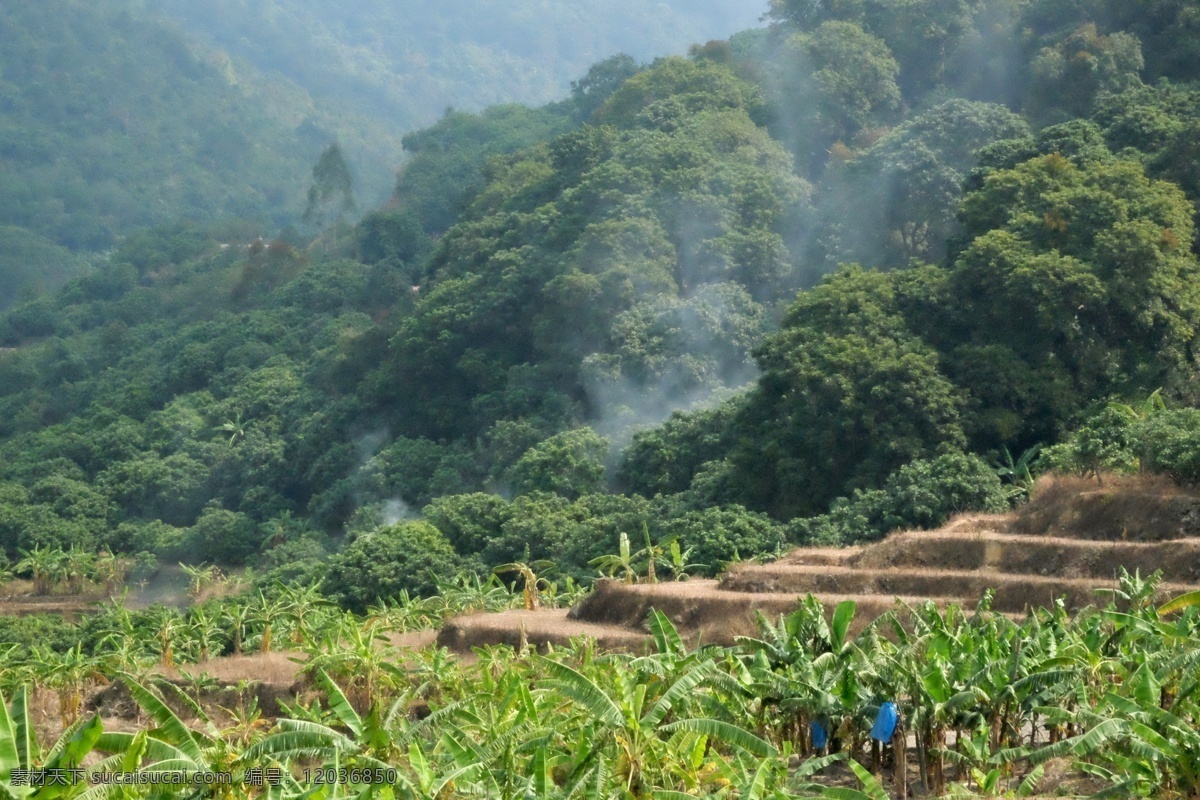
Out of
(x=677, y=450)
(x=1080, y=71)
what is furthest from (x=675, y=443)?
(x=1080, y=71)

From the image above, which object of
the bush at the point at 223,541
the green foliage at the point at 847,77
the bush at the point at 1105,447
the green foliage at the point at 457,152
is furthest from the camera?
the green foliage at the point at 457,152

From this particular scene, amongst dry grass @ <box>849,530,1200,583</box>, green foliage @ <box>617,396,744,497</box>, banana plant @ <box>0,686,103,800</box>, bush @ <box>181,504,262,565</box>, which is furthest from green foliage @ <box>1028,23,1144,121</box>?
banana plant @ <box>0,686,103,800</box>

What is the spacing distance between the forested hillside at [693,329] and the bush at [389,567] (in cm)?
11

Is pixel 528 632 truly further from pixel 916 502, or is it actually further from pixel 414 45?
pixel 414 45

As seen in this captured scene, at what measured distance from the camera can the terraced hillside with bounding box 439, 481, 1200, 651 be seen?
2238cm

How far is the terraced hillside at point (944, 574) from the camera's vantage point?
73.4 ft

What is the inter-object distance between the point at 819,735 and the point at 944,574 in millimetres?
10037

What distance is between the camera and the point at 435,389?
4938 cm

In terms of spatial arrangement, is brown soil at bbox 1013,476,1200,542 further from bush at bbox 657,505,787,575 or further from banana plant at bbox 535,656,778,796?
banana plant at bbox 535,656,778,796

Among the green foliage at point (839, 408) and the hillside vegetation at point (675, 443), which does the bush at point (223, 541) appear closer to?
the hillside vegetation at point (675, 443)

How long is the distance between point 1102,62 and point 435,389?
24218 mm

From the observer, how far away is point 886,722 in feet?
43.1

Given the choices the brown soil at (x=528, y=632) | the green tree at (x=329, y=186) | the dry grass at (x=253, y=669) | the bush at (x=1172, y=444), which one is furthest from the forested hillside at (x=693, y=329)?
the dry grass at (x=253, y=669)

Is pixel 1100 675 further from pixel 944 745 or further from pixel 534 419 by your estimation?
pixel 534 419
